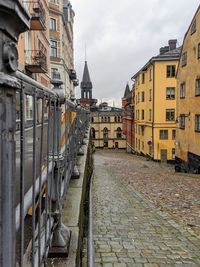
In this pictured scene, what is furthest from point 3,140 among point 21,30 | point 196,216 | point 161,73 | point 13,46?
point 161,73

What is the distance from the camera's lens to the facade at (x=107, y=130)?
7800 centimetres

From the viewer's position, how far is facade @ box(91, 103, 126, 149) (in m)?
78.0

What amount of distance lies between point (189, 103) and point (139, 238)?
1939 centimetres

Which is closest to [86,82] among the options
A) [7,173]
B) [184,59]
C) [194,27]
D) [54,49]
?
[54,49]

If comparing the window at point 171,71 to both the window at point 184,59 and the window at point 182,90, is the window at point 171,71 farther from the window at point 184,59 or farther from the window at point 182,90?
the window at point 182,90

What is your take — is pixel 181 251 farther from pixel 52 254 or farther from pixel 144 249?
pixel 52 254

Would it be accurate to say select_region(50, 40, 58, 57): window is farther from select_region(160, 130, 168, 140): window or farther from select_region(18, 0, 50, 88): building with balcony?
select_region(160, 130, 168, 140): window

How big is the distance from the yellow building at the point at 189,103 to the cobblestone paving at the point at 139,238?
48.1 feet

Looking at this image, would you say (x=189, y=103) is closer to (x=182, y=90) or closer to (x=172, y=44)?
(x=182, y=90)

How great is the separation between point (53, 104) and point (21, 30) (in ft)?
4.70

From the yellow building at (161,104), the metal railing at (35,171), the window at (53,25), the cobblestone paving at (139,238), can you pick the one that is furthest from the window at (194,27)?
the metal railing at (35,171)

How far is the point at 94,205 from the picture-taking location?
8.56 metres

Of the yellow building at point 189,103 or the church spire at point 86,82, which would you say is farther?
the church spire at point 86,82

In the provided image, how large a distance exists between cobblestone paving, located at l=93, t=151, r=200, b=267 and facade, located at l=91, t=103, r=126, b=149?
227 feet
